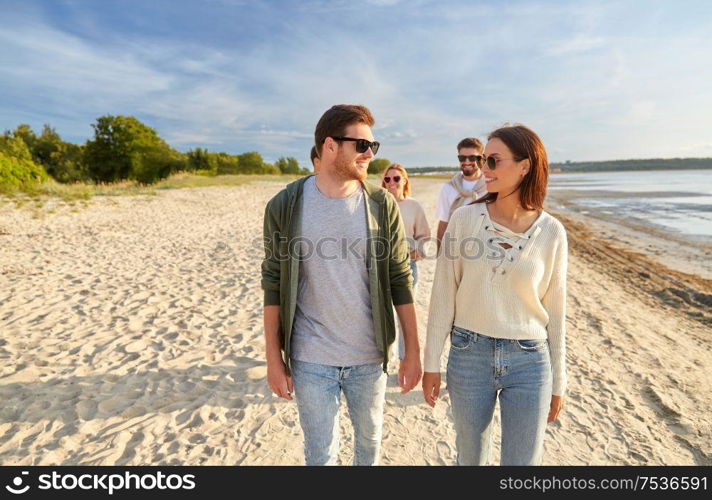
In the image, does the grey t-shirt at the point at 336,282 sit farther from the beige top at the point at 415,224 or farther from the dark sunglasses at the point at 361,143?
the beige top at the point at 415,224

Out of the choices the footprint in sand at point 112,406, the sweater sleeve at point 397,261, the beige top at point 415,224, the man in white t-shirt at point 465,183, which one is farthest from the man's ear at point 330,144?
the footprint in sand at point 112,406

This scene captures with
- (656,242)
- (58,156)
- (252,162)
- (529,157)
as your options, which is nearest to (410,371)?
(529,157)

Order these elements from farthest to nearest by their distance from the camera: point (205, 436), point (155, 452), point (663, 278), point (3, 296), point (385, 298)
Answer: point (663, 278), point (3, 296), point (205, 436), point (155, 452), point (385, 298)

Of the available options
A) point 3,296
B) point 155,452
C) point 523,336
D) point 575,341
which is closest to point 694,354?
point 575,341

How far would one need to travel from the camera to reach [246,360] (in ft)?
16.4

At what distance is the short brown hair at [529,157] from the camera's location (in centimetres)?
191

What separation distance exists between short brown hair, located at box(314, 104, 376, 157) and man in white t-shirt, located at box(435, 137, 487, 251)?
2.21m

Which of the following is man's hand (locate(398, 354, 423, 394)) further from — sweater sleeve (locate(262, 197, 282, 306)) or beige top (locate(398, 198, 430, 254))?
beige top (locate(398, 198, 430, 254))

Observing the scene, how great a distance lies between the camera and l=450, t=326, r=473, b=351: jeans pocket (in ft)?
6.47

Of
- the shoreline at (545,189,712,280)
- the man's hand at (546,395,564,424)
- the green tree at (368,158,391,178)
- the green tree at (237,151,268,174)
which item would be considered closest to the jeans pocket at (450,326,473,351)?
the man's hand at (546,395,564,424)

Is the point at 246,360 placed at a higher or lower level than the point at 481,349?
lower

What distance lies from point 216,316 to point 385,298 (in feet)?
16.3
